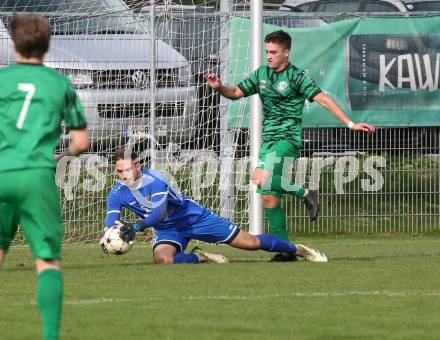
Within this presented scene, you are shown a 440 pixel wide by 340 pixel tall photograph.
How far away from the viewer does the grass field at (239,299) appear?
23.0 ft

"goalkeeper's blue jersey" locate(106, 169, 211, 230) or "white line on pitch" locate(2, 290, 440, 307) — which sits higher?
"goalkeeper's blue jersey" locate(106, 169, 211, 230)

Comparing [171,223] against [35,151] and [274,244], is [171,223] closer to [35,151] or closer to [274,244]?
[274,244]

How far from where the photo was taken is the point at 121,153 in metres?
10.9

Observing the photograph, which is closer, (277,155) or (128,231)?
(128,231)

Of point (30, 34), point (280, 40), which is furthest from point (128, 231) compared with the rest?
point (30, 34)

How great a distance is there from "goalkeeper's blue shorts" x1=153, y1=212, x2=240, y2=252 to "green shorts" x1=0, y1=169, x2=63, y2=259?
206 inches

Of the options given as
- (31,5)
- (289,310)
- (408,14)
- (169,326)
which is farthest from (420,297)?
(31,5)

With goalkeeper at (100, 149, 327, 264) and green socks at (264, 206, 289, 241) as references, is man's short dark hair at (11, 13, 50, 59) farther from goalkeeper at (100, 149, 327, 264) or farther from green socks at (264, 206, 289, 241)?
green socks at (264, 206, 289, 241)

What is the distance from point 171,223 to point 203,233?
313 mm

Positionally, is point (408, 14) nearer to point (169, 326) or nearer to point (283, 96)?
point (283, 96)

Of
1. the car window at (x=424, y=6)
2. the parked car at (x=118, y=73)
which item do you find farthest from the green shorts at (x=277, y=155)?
the car window at (x=424, y=6)

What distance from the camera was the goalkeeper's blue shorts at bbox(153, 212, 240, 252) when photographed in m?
11.3

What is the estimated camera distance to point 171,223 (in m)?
11.5

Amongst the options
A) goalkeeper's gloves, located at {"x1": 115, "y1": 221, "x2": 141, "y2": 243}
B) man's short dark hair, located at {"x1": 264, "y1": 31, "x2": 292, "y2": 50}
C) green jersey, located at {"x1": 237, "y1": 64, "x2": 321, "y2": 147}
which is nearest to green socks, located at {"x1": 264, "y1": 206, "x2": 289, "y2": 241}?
green jersey, located at {"x1": 237, "y1": 64, "x2": 321, "y2": 147}
